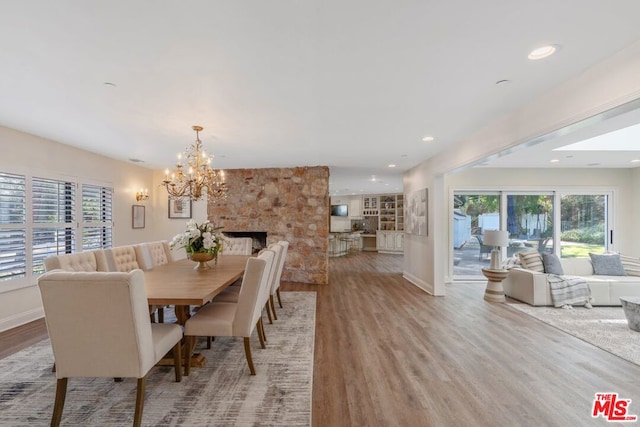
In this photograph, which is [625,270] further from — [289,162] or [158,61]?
[158,61]

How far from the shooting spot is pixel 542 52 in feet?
6.15

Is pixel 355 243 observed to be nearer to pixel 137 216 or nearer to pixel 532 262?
pixel 532 262

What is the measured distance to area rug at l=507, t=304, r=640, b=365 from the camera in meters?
2.97

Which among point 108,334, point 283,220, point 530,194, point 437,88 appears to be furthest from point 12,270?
point 530,194

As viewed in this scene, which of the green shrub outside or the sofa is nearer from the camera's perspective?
the sofa

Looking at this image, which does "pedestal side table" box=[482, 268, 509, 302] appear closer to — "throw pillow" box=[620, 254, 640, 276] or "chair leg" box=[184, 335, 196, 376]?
"throw pillow" box=[620, 254, 640, 276]

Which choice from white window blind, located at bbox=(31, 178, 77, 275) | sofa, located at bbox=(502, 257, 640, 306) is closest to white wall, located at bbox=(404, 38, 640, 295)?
sofa, located at bbox=(502, 257, 640, 306)

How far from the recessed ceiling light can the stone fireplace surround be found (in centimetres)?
423

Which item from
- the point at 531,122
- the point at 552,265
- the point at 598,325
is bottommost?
the point at 598,325

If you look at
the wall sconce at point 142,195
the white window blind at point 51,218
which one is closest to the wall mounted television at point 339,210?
the wall sconce at point 142,195

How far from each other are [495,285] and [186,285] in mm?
4606

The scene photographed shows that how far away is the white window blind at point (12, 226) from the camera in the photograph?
3457mm

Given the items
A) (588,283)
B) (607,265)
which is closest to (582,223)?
(607,265)

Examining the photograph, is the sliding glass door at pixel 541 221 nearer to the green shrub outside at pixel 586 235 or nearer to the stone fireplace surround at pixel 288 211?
the green shrub outside at pixel 586 235
